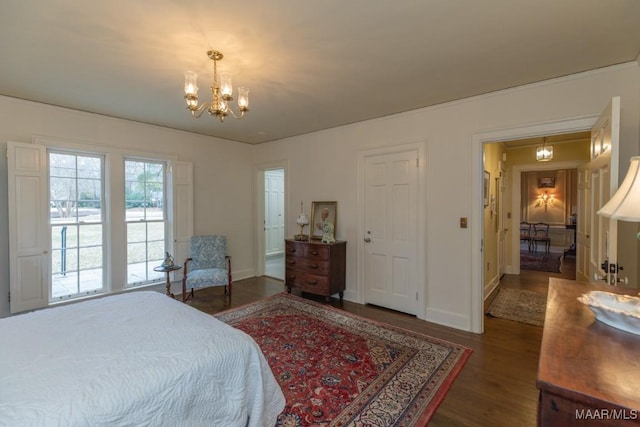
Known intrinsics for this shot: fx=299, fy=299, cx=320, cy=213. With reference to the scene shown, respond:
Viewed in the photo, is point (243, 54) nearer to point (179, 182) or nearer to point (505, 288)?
point (179, 182)

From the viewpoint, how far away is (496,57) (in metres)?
2.35

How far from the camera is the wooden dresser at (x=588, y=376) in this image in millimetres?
791

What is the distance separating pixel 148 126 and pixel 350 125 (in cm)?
287

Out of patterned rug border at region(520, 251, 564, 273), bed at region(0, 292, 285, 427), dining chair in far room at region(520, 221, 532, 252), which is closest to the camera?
bed at region(0, 292, 285, 427)

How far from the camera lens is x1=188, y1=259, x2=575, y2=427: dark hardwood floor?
76.3 inches

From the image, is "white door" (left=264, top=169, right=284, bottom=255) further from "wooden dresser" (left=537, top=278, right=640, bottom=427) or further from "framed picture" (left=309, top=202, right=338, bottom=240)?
"wooden dresser" (left=537, top=278, right=640, bottom=427)

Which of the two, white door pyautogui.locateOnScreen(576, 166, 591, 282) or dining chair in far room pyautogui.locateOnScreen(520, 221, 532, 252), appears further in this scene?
dining chair in far room pyautogui.locateOnScreen(520, 221, 532, 252)

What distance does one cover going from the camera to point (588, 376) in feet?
2.90

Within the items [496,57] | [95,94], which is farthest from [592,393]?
[95,94]

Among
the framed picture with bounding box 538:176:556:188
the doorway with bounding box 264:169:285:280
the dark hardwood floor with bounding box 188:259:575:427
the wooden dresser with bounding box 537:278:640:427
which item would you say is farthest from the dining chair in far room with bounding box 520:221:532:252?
the wooden dresser with bounding box 537:278:640:427

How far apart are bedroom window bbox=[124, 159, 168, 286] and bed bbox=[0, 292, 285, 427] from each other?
2510 millimetres

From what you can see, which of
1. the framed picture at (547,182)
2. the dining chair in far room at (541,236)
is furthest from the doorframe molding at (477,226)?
the framed picture at (547,182)

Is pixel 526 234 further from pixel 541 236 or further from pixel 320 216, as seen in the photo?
pixel 320 216

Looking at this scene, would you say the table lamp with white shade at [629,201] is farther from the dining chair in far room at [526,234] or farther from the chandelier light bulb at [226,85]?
the dining chair in far room at [526,234]
